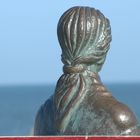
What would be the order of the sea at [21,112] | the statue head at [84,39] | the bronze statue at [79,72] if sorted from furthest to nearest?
the sea at [21,112] < the statue head at [84,39] < the bronze statue at [79,72]

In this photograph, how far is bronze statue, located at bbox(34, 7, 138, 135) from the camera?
679cm

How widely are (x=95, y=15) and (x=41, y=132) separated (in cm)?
87

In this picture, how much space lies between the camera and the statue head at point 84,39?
22.7 feet

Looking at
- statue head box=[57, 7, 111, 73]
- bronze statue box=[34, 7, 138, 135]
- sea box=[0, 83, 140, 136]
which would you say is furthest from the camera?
sea box=[0, 83, 140, 136]

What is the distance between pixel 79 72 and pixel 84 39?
219 millimetres

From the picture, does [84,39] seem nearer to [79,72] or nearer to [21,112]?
[79,72]

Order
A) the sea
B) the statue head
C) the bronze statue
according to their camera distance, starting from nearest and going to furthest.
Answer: the bronze statue, the statue head, the sea

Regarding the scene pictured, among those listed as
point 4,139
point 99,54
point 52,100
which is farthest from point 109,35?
point 4,139

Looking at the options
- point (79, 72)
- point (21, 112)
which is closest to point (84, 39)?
point (79, 72)

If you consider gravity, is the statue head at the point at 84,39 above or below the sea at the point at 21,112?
above

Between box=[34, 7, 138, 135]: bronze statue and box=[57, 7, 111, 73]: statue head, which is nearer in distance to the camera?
box=[34, 7, 138, 135]: bronze statue

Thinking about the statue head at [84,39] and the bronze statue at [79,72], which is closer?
the bronze statue at [79,72]

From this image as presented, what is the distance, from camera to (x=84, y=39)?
6895 millimetres

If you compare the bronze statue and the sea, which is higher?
the bronze statue
